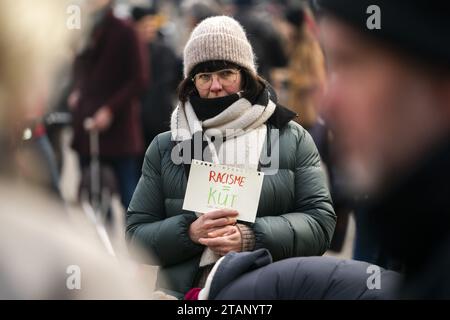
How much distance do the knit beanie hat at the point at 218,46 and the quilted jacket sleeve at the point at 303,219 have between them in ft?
1.07

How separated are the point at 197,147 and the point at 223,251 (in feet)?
1.30

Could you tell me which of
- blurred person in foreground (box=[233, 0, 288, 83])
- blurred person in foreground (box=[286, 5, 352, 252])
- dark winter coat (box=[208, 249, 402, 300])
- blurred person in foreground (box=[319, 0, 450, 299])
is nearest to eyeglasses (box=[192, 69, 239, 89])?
dark winter coat (box=[208, 249, 402, 300])

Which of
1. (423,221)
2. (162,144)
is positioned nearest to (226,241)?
(162,144)

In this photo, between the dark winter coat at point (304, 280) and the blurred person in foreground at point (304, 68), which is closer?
the dark winter coat at point (304, 280)

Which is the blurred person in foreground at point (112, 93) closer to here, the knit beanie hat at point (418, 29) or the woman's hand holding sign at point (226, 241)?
the woman's hand holding sign at point (226, 241)

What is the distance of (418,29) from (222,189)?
1985 millimetres

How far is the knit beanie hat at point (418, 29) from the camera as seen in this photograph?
149 cm

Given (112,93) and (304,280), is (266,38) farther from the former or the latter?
(304,280)

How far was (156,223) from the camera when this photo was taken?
3557mm

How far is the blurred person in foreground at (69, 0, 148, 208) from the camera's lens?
23.0 feet

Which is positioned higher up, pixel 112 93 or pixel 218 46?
pixel 218 46

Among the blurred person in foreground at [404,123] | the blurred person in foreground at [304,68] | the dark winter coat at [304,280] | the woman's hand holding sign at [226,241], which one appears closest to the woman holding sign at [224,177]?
the woman's hand holding sign at [226,241]
